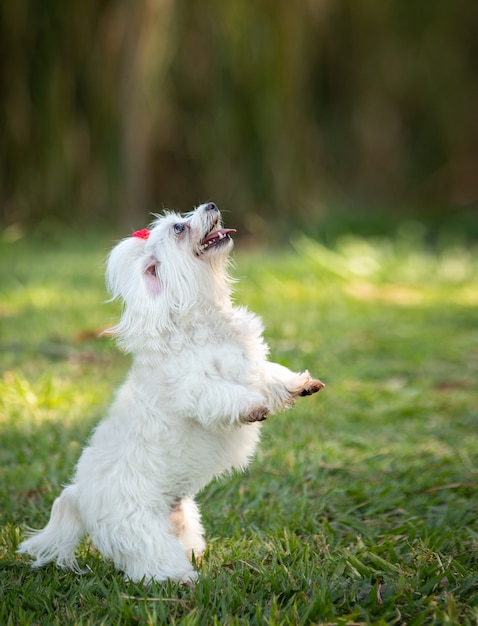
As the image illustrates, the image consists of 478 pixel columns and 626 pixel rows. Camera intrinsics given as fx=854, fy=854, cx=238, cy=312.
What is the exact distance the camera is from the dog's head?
8.92ft

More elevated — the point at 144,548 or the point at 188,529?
the point at 188,529

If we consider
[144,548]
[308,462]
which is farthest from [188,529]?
[308,462]

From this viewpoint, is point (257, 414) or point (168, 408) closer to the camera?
point (257, 414)

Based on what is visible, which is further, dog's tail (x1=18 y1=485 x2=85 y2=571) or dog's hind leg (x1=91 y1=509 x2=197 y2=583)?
dog's tail (x1=18 y1=485 x2=85 y2=571)

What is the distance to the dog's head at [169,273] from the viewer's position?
2719mm

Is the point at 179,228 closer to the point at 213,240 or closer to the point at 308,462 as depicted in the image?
the point at 213,240

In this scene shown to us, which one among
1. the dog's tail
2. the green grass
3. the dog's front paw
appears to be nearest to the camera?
the green grass

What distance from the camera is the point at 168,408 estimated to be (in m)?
2.69

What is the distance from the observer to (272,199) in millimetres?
10086

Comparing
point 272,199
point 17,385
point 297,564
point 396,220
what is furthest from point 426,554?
point 396,220

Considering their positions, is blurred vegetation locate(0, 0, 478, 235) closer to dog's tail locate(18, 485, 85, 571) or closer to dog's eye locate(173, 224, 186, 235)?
dog's eye locate(173, 224, 186, 235)

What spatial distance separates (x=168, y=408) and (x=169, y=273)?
43 cm

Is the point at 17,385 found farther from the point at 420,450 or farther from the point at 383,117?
the point at 383,117

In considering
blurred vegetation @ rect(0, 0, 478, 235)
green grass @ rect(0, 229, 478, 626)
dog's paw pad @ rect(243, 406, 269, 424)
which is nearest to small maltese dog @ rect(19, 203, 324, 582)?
dog's paw pad @ rect(243, 406, 269, 424)
